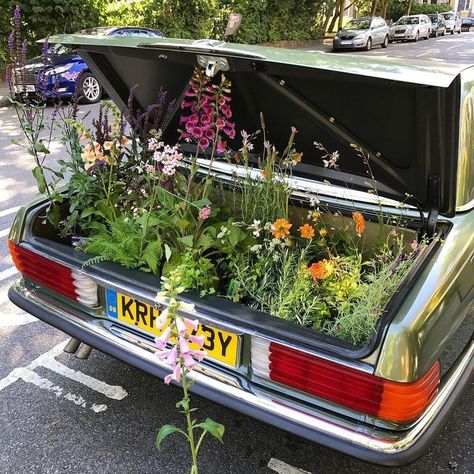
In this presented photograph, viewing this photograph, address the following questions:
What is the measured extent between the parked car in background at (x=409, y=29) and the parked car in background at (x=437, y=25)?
301cm

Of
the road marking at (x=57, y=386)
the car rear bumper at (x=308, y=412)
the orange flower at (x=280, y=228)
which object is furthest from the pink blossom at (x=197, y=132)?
the road marking at (x=57, y=386)

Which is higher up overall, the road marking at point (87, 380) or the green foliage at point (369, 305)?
the green foliage at point (369, 305)

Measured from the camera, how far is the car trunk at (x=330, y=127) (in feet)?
6.07

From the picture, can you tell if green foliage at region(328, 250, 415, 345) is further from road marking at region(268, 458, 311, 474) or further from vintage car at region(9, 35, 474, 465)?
road marking at region(268, 458, 311, 474)

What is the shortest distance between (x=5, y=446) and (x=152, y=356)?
86 cm

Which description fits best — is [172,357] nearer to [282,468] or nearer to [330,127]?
[282,468]

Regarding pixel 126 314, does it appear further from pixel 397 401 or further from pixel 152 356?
pixel 397 401

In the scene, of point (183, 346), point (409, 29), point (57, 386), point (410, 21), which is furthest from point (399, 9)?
point (183, 346)

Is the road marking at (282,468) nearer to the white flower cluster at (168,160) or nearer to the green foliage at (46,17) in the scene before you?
the white flower cluster at (168,160)

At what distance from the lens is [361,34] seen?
23.5 meters

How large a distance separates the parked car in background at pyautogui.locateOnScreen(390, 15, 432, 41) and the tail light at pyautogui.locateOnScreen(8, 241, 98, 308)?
1229 inches

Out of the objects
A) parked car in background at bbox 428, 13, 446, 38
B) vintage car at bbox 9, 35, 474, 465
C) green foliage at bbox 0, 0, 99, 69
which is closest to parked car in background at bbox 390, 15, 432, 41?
parked car in background at bbox 428, 13, 446, 38

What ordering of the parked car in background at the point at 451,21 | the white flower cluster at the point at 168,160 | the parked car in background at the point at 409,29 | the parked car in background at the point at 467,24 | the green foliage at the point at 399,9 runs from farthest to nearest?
the parked car in background at the point at 467,24 → the green foliage at the point at 399,9 → the parked car in background at the point at 451,21 → the parked car in background at the point at 409,29 → the white flower cluster at the point at 168,160

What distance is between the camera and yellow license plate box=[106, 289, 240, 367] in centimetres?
199
